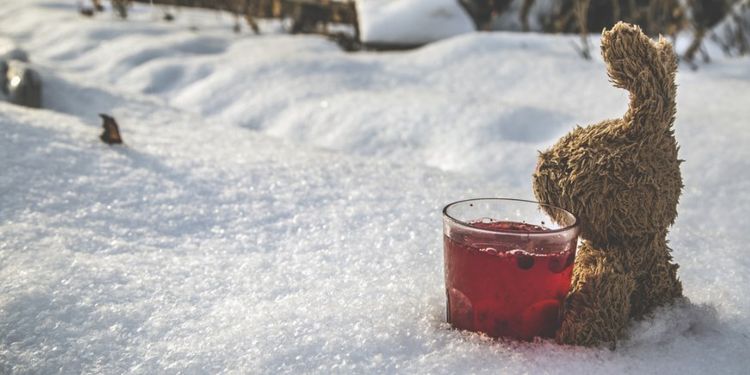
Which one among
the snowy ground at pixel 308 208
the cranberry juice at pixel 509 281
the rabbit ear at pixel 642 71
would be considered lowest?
the snowy ground at pixel 308 208

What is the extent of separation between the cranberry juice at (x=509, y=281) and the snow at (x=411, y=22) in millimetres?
3144

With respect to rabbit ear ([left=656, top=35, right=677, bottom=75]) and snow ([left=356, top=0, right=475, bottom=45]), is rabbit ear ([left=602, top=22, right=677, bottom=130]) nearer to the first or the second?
rabbit ear ([left=656, top=35, right=677, bottom=75])

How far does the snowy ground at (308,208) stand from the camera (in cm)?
91

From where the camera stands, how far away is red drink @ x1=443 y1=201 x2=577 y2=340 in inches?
34.2

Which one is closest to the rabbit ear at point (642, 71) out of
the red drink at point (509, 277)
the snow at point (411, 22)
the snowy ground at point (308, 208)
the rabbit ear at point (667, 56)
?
the rabbit ear at point (667, 56)

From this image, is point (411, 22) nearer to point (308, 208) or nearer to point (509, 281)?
point (308, 208)

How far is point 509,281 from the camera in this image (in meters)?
0.89

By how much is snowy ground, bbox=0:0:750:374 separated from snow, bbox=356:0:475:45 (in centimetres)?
58

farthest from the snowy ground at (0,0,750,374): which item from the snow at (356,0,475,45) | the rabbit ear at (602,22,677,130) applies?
the snow at (356,0,475,45)

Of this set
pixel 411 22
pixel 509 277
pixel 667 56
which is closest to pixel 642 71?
pixel 667 56

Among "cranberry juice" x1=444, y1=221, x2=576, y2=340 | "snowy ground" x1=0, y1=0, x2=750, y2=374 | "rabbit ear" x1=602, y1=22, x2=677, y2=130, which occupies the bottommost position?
"snowy ground" x1=0, y1=0, x2=750, y2=374

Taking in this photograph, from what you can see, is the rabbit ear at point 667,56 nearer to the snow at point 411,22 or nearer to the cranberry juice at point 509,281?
the cranberry juice at point 509,281

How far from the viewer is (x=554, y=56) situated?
10.3 ft

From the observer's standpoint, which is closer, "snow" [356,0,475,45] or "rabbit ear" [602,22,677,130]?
"rabbit ear" [602,22,677,130]
